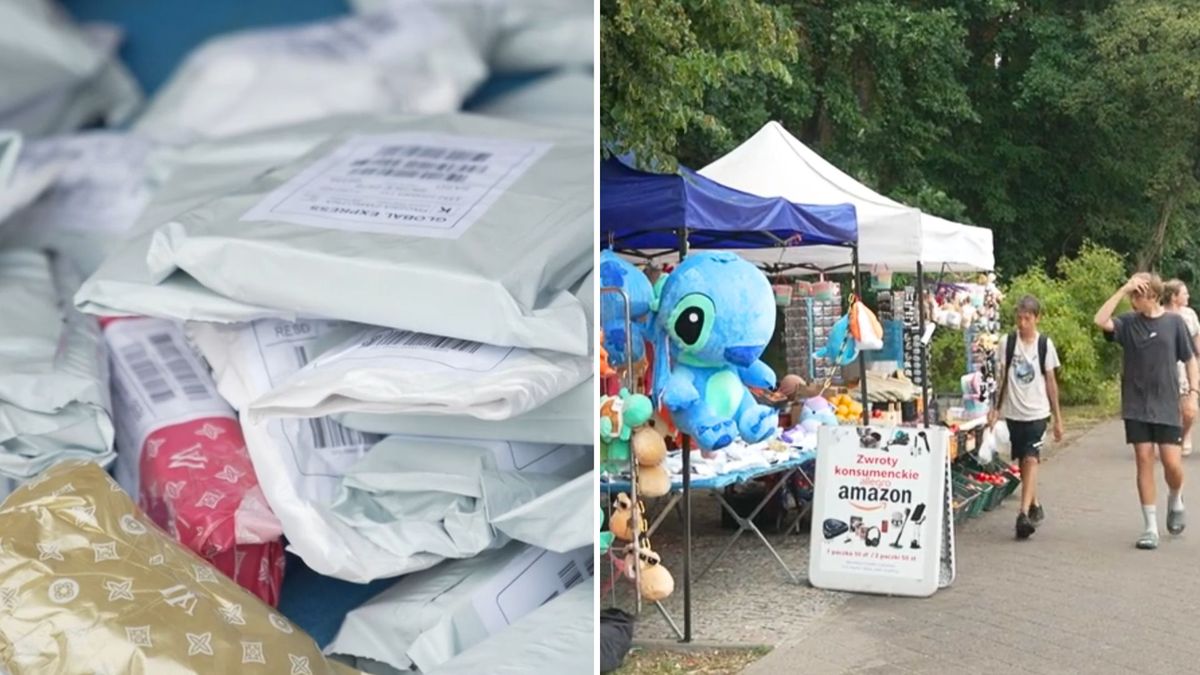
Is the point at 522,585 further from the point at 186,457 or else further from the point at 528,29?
the point at 528,29

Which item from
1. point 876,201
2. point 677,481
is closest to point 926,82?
point 876,201

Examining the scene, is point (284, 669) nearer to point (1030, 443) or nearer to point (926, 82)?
point (1030, 443)

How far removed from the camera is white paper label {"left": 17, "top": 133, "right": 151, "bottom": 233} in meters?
1.92

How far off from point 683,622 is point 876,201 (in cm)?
297

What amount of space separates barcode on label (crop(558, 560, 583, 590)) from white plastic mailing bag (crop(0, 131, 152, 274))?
2.58 ft

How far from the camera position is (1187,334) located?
697cm

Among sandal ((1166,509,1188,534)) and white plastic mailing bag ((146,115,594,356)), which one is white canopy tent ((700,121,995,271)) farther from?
white plastic mailing bag ((146,115,594,356))

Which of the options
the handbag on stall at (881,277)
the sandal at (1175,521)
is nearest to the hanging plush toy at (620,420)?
the sandal at (1175,521)

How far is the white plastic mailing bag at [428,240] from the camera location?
1.62 metres

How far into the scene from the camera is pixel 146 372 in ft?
6.00

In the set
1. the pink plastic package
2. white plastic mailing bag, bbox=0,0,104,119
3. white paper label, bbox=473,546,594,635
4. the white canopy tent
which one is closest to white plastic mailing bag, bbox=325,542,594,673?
white paper label, bbox=473,546,594,635

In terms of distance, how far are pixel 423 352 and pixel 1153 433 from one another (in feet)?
20.1

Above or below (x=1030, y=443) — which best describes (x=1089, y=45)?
above

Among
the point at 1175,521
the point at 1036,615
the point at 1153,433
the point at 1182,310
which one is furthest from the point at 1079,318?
the point at 1036,615
